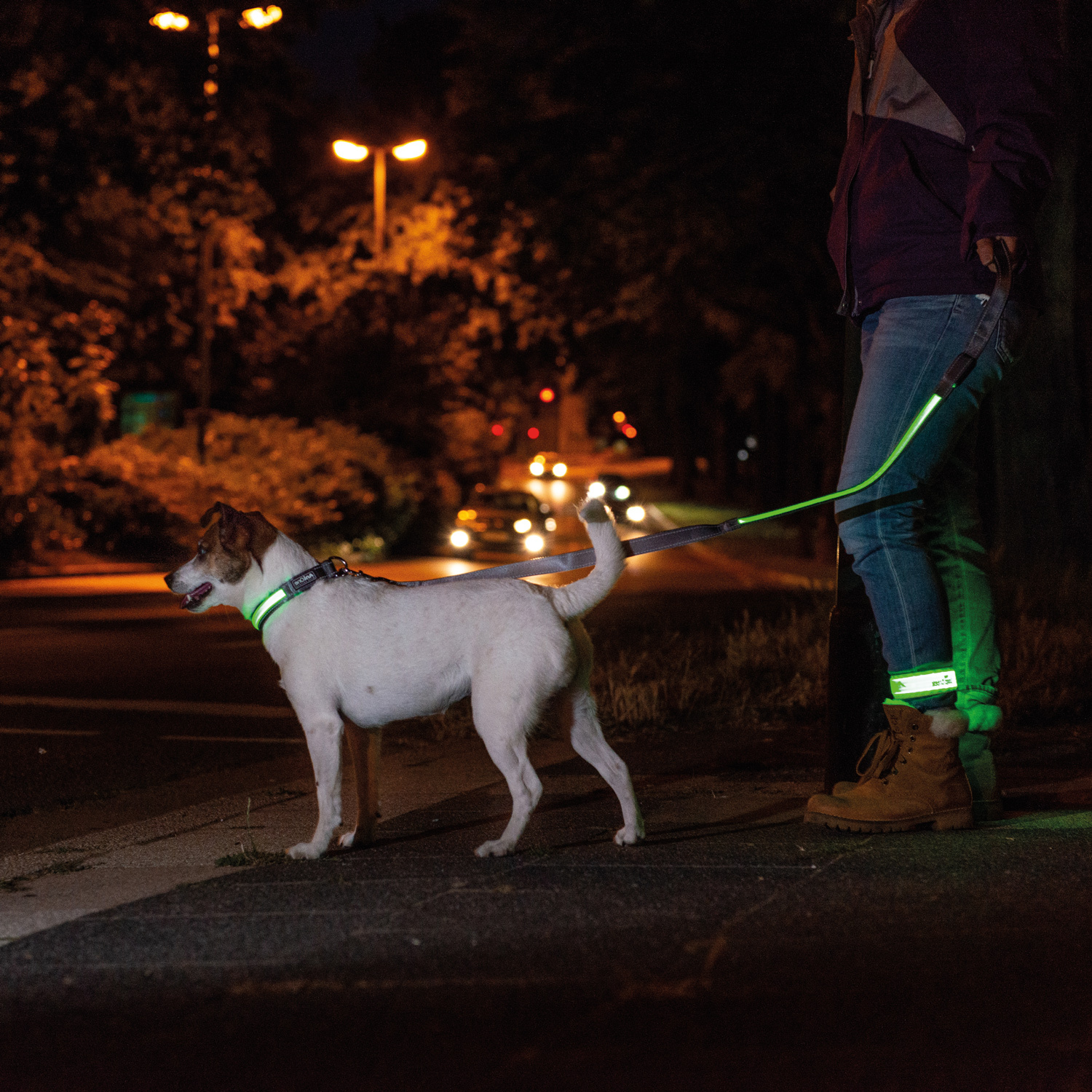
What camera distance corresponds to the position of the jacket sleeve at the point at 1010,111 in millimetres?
4398

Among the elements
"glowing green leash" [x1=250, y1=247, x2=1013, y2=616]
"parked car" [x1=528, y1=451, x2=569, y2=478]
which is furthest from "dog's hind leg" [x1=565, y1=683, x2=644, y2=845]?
"parked car" [x1=528, y1=451, x2=569, y2=478]

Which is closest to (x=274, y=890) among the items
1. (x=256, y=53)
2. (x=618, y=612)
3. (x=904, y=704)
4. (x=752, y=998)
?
(x=752, y=998)

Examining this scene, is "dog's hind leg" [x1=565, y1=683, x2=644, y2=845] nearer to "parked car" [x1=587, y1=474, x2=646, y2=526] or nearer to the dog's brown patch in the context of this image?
the dog's brown patch

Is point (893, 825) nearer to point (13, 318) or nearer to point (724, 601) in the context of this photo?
point (724, 601)

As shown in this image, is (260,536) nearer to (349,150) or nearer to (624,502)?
(349,150)

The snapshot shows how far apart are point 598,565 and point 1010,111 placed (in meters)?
1.81

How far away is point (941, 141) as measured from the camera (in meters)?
4.73

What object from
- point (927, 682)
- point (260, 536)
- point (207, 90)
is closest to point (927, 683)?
point (927, 682)

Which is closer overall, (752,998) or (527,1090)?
(527,1090)

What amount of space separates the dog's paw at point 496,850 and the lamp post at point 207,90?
1986 centimetres

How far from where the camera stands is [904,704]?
4.71m

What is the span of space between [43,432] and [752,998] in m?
24.4

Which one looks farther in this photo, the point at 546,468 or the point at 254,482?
the point at 546,468

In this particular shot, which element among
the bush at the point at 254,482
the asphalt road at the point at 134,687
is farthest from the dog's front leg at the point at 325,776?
the bush at the point at 254,482
